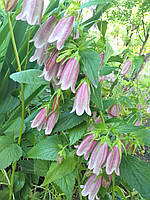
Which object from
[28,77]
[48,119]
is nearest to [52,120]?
[48,119]

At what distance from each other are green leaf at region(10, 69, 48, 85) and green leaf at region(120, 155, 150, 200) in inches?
11.6

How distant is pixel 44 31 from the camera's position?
0.47 meters

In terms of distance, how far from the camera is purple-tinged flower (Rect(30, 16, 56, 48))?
1.52ft

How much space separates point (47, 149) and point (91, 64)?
10.0 inches

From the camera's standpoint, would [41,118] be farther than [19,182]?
No

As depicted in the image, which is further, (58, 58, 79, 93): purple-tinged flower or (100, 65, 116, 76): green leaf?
(100, 65, 116, 76): green leaf

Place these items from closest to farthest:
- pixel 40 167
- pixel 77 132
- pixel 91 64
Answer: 1. pixel 91 64
2. pixel 77 132
3. pixel 40 167

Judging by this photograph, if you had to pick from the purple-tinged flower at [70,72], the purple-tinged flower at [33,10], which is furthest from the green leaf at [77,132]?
the purple-tinged flower at [33,10]

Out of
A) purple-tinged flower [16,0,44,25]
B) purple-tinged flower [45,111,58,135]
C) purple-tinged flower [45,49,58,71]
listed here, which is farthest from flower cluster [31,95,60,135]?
purple-tinged flower [16,0,44,25]

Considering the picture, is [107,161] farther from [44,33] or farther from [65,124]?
[44,33]

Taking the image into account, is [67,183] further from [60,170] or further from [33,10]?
[33,10]

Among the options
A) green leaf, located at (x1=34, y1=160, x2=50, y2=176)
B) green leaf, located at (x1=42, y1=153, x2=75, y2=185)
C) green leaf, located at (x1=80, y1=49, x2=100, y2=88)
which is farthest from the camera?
green leaf, located at (x1=34, y1=160, x2=50, y2=176)

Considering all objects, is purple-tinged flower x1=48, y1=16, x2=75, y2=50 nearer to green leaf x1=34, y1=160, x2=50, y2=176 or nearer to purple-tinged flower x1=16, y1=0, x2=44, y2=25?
purple-tinged flower x1=16, y1=0, x2=44, y2=25

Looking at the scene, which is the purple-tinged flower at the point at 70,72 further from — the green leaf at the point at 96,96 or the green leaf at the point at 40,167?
the green leaf at the point at 40,167
